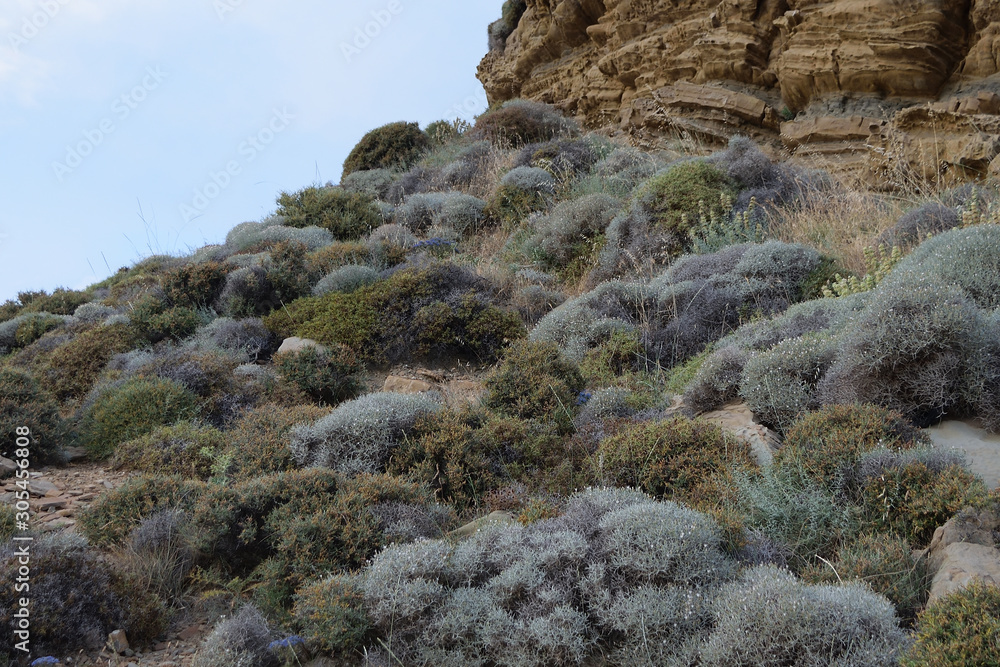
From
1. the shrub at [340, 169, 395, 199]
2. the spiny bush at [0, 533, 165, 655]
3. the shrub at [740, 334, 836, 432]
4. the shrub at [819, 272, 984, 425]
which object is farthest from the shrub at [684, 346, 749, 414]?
the shrub at [340, 169, 395, 199]

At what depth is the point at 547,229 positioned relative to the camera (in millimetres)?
10109

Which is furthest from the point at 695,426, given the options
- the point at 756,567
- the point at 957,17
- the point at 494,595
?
the point at 957,17

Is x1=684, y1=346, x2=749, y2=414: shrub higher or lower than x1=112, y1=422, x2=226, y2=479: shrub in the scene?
lower

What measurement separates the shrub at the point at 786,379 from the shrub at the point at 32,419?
18.0 feet

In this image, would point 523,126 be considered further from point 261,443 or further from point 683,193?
point 261,443

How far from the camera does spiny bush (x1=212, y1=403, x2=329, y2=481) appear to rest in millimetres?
4867

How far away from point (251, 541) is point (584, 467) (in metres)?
2.03

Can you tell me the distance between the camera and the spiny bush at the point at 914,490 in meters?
3.25

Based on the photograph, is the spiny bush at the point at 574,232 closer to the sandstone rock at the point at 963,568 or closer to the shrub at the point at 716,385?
the shrub at the point at 716,385

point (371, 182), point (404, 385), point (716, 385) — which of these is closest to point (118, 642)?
point (404, 385)

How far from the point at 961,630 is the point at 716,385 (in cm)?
288

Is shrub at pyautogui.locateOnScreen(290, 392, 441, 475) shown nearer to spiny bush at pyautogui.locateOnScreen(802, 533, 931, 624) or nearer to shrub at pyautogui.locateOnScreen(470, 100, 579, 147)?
spiny bush at pyautogui.locateOnScreen(802, 533, 931, 624)

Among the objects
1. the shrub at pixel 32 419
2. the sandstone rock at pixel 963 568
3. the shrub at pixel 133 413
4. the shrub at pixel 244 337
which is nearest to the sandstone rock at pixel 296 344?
the shrub at pixel 244 337

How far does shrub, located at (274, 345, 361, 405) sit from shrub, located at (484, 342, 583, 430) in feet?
5.07
